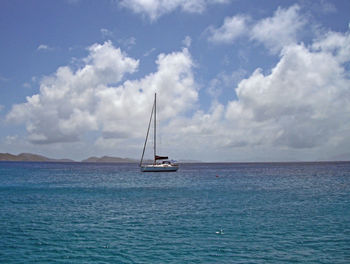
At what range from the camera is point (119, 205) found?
1448 inches

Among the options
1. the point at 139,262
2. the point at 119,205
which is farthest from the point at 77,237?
the point at 119,205

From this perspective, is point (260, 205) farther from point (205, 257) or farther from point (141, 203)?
point (205, 257)

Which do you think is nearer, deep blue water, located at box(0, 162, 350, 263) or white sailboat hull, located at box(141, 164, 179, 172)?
deep blue water, located at box(0, 162, 350, 263)

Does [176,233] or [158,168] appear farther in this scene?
[158,168]

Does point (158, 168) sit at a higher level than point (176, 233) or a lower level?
Answer: higher

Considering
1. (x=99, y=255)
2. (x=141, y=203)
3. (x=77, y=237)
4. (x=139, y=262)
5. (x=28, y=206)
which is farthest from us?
(x=141, y=203)

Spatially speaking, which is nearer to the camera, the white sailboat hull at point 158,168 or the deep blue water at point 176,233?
the deep blue water at point 176,233

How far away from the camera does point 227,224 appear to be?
25.8 metres

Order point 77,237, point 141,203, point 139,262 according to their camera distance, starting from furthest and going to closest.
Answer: point 141,203, point 77,237, point 139,262

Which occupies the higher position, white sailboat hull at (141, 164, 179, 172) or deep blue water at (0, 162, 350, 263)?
white sailboat hull at (141, 164, 179, 172)

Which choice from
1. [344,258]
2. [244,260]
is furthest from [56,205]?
[344,258]

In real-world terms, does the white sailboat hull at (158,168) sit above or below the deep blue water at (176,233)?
above

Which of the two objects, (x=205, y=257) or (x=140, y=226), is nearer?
(x=205, y=257)

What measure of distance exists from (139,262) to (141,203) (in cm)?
2126
